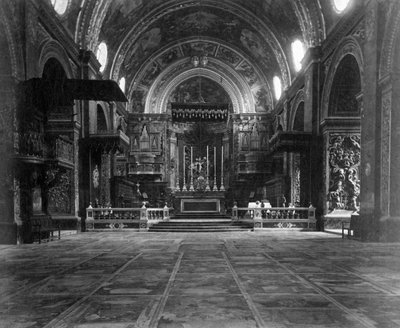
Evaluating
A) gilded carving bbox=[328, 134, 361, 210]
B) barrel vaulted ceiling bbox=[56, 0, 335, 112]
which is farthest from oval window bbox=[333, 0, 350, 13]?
gilded carving bbox=[328, 134, 361, 210]

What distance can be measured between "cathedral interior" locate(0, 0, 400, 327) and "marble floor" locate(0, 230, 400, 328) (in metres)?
0.04

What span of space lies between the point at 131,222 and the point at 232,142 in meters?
12.9

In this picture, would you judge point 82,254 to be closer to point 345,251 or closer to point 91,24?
point 345,251

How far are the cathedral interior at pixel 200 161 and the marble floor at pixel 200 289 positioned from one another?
0.04 metres

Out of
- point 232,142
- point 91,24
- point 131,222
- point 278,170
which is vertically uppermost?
point 91,24

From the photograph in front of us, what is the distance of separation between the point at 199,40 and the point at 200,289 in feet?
76.0

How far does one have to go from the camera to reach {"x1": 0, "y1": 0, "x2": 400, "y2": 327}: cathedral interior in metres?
5.10

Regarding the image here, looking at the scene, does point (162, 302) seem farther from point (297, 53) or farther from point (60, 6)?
point (297, 53)

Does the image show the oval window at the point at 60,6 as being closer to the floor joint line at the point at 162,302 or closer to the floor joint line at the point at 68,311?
the floor joint line at the point at 162,302

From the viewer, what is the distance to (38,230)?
11.5 metres

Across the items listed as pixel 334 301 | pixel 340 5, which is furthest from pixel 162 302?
pixel 340 5

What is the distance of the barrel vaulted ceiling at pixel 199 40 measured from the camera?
17.7 metres

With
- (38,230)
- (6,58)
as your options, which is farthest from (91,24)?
(38,230)

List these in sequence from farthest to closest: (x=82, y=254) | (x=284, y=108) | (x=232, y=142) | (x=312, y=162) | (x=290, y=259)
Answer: (x=232, y=142) → (x=284, y=108) → (x=312, y=162) → (x=82, y=254) → (x=290, y=259)
